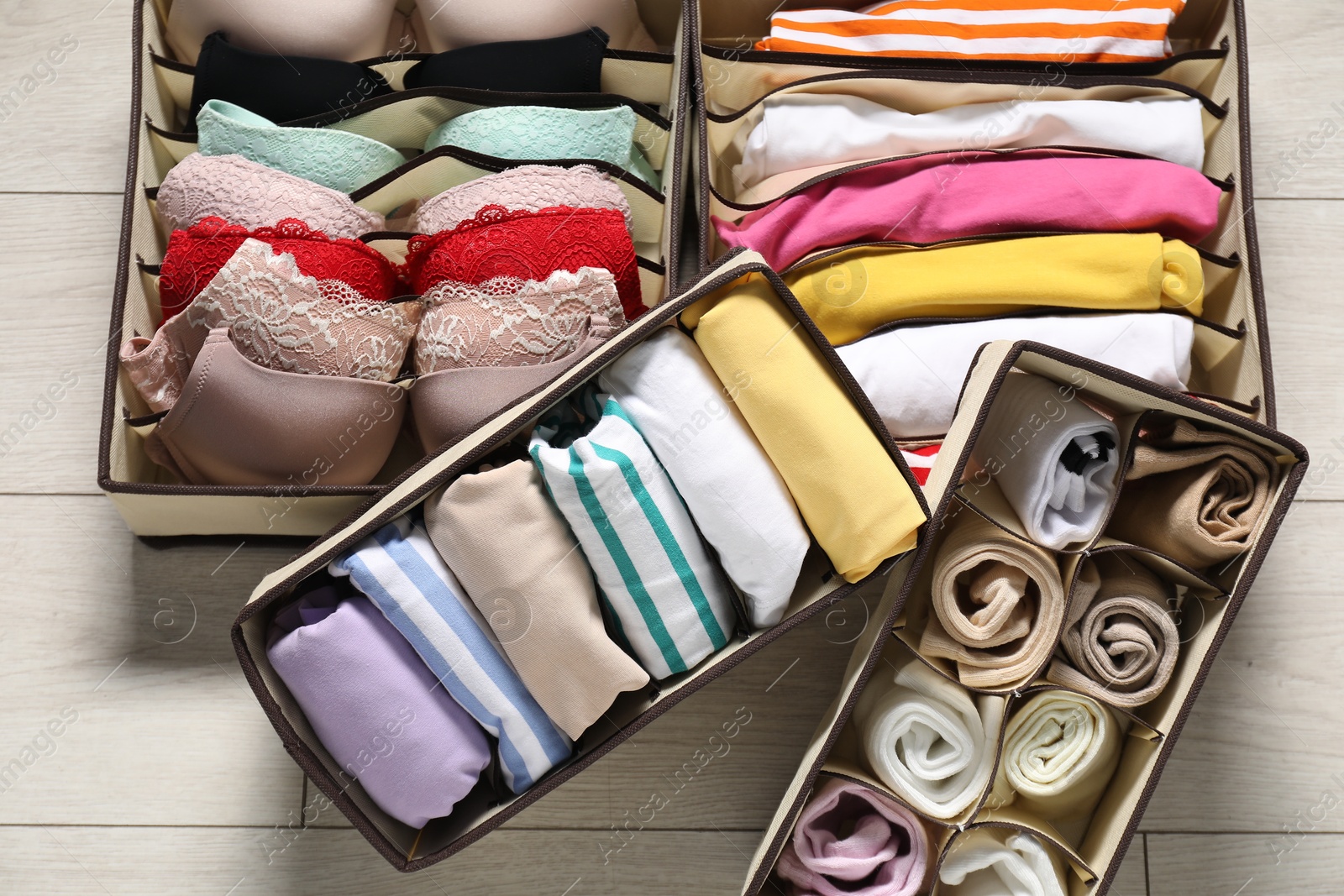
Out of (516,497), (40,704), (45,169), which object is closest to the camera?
(516,497)

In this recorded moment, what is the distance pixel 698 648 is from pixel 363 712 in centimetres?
30

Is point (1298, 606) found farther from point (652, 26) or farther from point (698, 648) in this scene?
point (652, 26)

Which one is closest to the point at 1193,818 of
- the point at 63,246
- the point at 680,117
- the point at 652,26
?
the point at 680,117

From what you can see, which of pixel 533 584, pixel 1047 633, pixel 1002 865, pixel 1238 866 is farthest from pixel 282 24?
pixel 1238 866

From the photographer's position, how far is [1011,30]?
1.07 metres

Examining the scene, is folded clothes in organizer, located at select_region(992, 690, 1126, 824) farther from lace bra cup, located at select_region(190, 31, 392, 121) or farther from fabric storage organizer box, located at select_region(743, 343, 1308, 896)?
lace bra cup, located at select_region(190, 31, 392, 121)

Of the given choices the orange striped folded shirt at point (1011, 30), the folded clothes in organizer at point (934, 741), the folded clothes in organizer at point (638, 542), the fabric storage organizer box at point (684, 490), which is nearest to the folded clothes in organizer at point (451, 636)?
the fabric storage organizer box at point (684, 490)

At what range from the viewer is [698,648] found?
2.94ft

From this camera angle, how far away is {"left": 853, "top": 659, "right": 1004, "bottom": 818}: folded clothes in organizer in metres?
0.94

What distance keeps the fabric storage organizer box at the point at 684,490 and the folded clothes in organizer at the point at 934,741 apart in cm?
16

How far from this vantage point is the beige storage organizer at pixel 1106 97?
1.02 meters

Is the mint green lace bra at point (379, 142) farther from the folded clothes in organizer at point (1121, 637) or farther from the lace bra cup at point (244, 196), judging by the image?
the folded clothes in organizer at point (1121, 637)

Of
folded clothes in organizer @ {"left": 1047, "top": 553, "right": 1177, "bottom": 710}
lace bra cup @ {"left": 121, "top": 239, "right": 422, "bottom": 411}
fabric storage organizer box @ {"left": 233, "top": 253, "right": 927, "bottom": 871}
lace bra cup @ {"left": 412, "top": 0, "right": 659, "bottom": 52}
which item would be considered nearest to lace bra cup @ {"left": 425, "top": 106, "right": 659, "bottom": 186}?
lace bra cup @ {"left": 412, "top": 0, "right": 659, "bottom": 52}

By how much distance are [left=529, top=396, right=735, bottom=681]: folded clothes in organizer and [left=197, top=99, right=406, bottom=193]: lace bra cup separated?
40 cm
